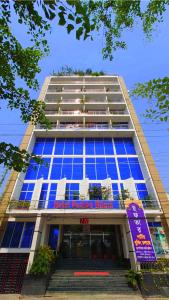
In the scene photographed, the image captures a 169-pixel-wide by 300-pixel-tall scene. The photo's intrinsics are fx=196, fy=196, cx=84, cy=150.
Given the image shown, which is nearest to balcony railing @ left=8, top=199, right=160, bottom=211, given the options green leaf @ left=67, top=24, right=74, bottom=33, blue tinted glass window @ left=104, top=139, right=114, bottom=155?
blue tinted glass window @ left=104, top=139, right=114, bottom=155

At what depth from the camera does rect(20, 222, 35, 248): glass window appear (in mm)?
14516

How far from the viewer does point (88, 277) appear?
1292 cm

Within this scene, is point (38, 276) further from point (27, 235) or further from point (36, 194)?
point (36, 194)

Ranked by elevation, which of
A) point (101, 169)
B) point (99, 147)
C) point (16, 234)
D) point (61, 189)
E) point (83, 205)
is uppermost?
point (99, 147)

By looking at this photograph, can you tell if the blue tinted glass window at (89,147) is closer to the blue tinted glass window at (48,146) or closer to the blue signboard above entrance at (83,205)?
the blue tinted glass window at (48,146)

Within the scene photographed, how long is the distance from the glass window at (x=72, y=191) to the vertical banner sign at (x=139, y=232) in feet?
15.4

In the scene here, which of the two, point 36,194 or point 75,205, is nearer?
point 75,205

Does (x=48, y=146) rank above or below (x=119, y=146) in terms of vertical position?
above

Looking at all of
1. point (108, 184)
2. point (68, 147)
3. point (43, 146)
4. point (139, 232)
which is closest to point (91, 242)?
point (108, 184)

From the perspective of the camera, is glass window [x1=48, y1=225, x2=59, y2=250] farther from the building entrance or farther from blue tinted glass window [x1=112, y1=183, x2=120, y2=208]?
blue tinted glass window [x1=112, y1=183, x2=120, y2=208]

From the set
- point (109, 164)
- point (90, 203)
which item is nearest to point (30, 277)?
point (90, 203)

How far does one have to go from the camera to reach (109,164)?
20.0 m

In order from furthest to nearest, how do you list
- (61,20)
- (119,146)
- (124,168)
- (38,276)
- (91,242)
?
(119,146)
(124,168)
(91,242)
(38,276)
(61,20)

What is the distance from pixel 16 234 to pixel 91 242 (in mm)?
6612
